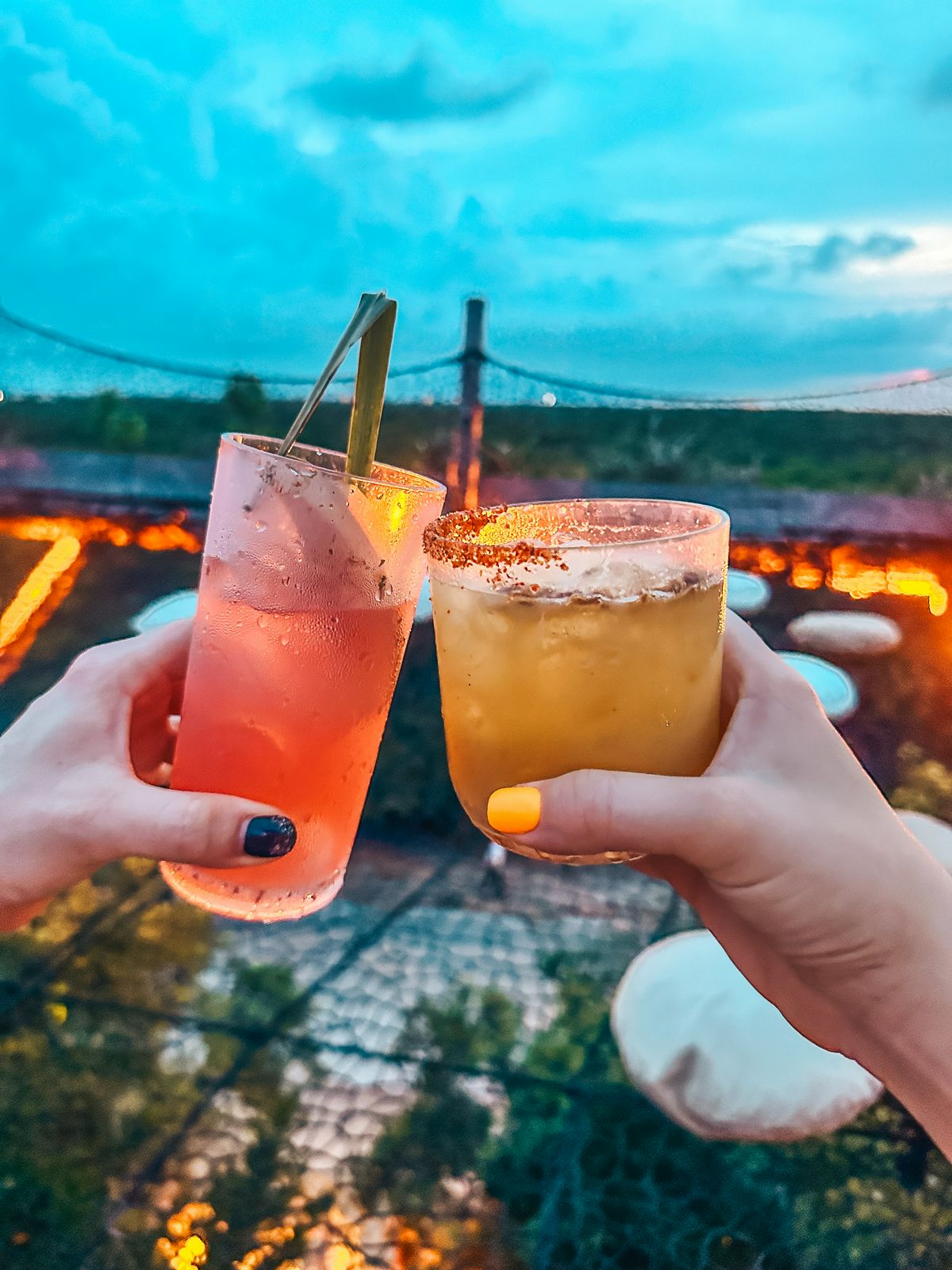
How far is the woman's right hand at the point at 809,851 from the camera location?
111 centimetres

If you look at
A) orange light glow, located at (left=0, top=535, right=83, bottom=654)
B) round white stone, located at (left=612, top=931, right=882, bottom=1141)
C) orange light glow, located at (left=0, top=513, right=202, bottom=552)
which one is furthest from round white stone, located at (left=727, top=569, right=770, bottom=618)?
orange light glow, located at (left=0, top=535, right=83, bottom=654)

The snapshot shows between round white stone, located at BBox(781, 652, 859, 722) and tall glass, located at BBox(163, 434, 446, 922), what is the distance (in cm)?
295

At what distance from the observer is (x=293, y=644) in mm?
1266

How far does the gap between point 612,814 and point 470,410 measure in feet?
12.2

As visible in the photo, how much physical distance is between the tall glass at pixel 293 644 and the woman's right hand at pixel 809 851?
0.31 m

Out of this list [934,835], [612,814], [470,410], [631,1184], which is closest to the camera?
[612,814]

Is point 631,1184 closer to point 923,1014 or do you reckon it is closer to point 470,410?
point 923,1014

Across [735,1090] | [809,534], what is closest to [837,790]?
[735,1090]

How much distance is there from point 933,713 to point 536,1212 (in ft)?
12.9

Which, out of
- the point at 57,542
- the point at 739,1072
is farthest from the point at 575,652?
the point at 57,542

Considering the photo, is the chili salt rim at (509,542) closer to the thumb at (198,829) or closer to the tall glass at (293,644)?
the tall glass at (293,644)

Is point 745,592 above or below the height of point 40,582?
above

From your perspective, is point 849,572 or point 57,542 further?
point 57,542

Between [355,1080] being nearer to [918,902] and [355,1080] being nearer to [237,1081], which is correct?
[237,1081]
